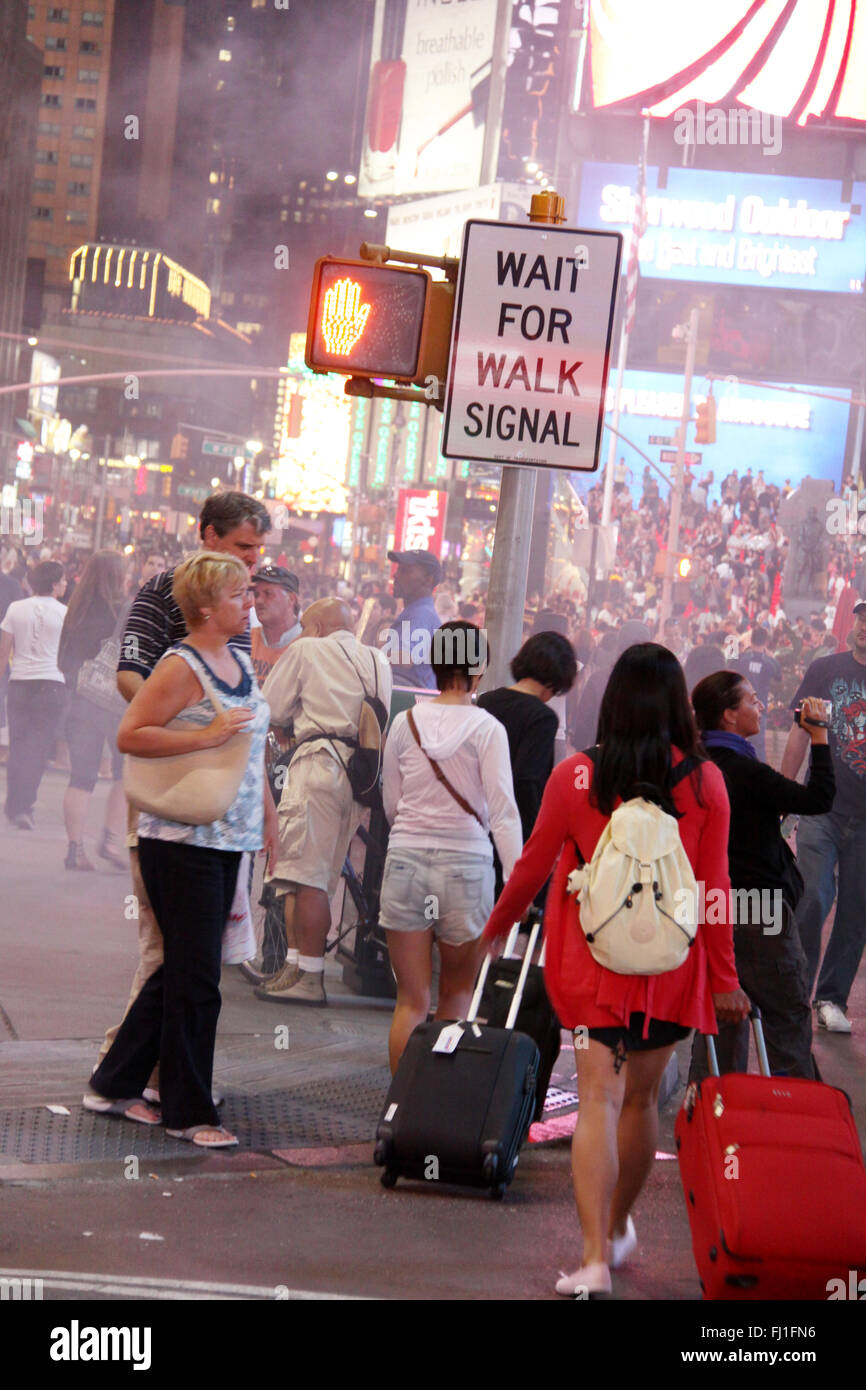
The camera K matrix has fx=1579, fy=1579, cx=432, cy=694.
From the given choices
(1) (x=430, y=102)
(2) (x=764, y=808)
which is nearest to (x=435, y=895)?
(2) (x=764, y=808)

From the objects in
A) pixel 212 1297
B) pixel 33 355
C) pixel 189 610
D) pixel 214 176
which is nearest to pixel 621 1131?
pixel 212 1297

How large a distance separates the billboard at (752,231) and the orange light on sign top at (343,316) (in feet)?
129

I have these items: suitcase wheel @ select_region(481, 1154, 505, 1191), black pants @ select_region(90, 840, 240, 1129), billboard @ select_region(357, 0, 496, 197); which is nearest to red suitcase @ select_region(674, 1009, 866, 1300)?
suitcase wheel @ select_region(481, 1154, 505, 1191)

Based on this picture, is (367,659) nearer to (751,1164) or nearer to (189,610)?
(189,610)

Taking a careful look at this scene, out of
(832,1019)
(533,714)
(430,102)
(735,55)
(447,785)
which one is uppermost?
(430,102)

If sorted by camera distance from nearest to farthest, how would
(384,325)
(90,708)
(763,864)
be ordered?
(763,864), (384,325), (90,708)

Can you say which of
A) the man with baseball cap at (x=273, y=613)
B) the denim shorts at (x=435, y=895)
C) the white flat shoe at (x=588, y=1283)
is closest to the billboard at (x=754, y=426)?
the man with baseball cap at (x=273, y=613)

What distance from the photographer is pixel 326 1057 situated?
5.98 metres

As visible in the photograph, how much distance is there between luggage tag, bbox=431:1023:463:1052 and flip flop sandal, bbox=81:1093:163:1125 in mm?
1025

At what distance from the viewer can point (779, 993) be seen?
5.26 metres

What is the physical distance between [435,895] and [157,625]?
4.08 ft

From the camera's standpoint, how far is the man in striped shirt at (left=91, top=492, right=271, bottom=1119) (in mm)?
4871

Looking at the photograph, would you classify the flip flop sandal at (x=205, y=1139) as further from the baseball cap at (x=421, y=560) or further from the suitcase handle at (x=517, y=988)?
the baseball cap at (x=421, y=560)

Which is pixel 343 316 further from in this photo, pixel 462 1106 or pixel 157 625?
pixel 462 1106
